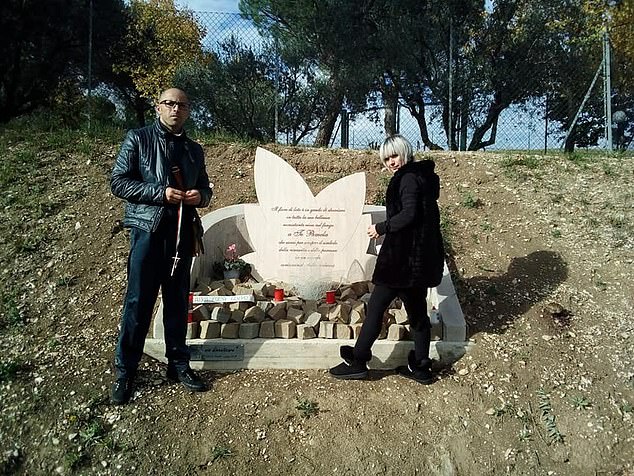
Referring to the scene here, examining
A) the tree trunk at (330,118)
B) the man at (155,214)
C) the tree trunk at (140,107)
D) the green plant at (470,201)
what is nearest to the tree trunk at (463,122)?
the tree trunk at (330,118)

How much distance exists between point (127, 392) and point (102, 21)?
12.0 meters

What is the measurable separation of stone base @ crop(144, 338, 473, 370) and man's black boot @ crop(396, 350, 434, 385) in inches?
6.9

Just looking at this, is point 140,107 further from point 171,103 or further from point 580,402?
point 580,402

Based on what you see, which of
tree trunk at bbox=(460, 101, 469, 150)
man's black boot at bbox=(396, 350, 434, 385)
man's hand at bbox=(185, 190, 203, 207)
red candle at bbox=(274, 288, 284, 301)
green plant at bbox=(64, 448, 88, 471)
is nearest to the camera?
green plant at bbox=(64, 448, 88, 471)

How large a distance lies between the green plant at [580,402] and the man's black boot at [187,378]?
248cm

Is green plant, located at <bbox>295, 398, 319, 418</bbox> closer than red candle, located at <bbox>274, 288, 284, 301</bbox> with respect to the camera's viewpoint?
Yes

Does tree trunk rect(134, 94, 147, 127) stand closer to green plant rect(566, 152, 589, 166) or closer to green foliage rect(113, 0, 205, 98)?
green foliage rect(113, 0, 205, 98)

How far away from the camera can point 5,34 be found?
11602mm

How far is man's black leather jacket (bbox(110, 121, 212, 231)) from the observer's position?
316cm

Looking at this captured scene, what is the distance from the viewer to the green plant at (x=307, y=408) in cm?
336

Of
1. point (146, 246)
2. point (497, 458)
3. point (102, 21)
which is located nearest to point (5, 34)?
point (102, 21)

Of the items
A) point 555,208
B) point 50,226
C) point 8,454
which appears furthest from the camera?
point 555,208

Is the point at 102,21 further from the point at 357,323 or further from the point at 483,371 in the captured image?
the point at 483,371

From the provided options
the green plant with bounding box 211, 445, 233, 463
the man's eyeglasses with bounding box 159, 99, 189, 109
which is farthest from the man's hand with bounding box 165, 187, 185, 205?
the green plant with bounding box 211, 445, 233, 463
